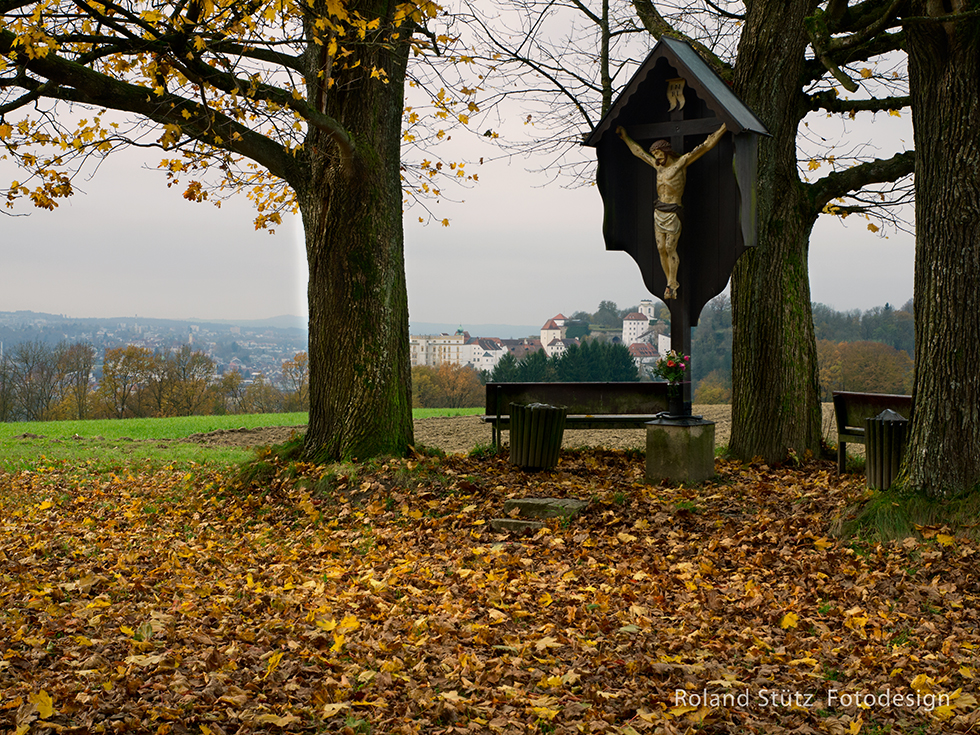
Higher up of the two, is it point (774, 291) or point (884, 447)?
point (774, 291)

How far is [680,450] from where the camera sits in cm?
837

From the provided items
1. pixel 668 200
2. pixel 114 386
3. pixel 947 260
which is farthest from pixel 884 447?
pixel 114 386

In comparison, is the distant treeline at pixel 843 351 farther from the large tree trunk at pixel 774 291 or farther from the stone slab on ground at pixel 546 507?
the stone slab on ground at pixel 546 507

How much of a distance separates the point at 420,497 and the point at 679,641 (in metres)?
3.95

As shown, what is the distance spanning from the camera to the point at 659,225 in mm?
8883

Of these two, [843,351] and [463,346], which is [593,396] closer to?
[843,351]

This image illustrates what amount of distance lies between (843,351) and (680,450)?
30863mm

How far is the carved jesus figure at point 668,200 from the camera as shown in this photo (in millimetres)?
8781

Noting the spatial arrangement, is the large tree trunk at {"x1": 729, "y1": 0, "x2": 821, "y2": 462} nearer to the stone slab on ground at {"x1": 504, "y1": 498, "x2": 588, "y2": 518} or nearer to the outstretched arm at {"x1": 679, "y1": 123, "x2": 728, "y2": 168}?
the outstretched arm at {"x1": 679, "y1": 123, "x2": 728, "y2": 168}

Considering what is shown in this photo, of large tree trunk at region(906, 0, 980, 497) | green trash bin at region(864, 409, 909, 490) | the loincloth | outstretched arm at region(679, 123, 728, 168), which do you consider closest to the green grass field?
the loincloth

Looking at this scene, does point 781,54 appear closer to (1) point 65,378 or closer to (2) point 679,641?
(2) point 679,641

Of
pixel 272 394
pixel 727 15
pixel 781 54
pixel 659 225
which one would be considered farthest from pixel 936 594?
pixel 272 394

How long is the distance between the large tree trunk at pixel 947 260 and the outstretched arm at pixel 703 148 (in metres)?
2.18

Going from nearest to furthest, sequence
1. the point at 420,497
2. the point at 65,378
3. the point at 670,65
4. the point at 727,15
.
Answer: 1. the point at 420,497
2. the point at 670,65
3. the point at 727,15
4. the point at 65,378
